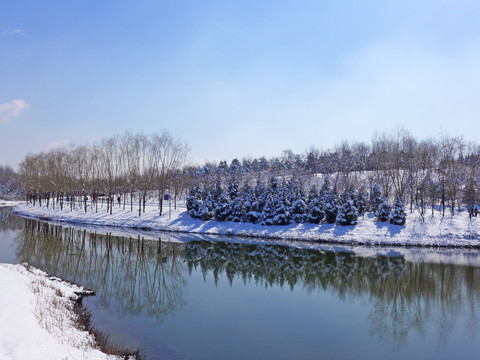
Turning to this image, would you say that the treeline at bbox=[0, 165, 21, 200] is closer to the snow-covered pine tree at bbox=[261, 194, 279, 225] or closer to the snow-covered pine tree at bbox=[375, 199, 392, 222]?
the snow-covered pine tree at bbox=[261, 194, 279, 225]

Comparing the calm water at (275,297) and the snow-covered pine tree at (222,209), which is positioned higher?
the snow-covered pine tree at (222,209)

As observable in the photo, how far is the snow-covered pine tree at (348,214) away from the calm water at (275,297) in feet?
18.2

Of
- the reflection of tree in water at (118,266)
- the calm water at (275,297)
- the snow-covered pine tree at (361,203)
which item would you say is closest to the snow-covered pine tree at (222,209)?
the calm water at (275,297)

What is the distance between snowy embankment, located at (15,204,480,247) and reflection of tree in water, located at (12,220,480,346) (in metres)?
5.36

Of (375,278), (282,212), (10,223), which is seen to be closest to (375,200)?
(282,212)

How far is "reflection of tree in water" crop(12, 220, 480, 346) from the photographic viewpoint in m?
13.6

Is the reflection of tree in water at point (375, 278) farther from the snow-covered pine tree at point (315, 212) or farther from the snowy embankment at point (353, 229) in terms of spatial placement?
the snow-covered pine tree at point (315, 212)

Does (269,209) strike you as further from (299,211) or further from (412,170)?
(412,170)

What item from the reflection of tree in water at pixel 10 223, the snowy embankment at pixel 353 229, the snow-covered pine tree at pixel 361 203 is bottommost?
the reflection of tree in water at pixel 10 223

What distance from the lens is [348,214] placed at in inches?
1346

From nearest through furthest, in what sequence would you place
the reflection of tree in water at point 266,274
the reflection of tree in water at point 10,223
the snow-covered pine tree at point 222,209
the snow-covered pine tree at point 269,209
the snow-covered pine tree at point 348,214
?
the reflection of tree in water at point 266,274
the snow-covered pine tree at point 348,214
the snow-covered pine tree at point 269,209
the reflection of tree in water at point 10,223
the snow-covered pine tree at point 222,209

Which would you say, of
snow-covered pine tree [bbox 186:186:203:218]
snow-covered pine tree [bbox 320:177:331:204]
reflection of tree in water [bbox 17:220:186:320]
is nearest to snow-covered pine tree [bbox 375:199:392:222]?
snow-covered pine tree [bbox 320:177:331:204]

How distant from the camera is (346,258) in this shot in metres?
24.8

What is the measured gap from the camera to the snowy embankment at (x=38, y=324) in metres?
7.43
